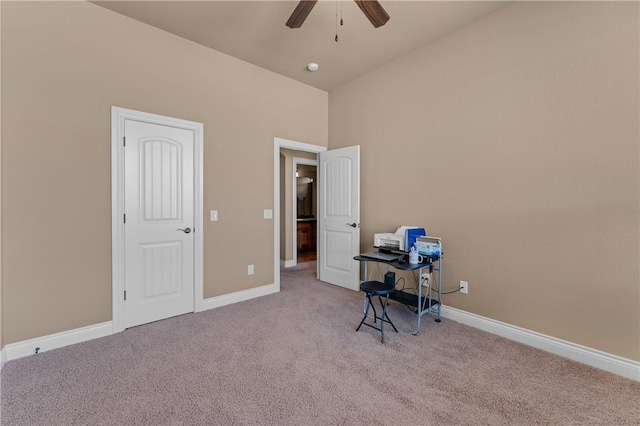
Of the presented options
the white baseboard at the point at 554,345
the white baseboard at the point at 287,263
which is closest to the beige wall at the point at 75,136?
the white baseboard at the point at 287,263

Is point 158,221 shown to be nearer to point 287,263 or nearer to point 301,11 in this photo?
point 301,11

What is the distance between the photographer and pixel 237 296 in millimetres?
3484

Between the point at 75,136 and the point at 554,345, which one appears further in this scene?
the point at 75,136

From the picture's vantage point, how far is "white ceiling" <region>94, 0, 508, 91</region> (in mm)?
2521

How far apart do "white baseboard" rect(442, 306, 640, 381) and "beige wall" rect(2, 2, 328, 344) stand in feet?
9.16

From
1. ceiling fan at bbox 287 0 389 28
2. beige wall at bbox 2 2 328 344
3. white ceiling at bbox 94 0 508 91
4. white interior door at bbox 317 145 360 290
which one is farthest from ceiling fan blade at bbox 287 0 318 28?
white interior door at bbox 317 145 360 290

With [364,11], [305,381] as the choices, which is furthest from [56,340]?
[364,11]

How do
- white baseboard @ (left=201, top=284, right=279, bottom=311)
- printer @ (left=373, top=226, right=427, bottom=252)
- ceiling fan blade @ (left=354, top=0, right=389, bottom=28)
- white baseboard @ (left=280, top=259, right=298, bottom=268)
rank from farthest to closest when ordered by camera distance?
white baseboard @ (left=280, top=259, right=298, bottom=268) → white baseboard @ (left=201, top=284, right=279, bottom=311) → printer @ (left=373, top=226, right=427, bottom=252) → ceiling fan blade @ (left=354, top=0, right=389, bottom=28)

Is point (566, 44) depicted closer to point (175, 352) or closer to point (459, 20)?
point (459, 20)

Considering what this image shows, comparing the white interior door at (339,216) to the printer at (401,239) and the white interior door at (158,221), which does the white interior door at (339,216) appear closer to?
the printer at (401,239)

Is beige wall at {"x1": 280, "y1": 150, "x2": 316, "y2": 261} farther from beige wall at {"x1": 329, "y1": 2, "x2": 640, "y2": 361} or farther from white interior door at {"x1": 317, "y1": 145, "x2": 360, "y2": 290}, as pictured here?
beige wall at {"x1": 329, "y1": 2, "x2": 640, "y2": 361}

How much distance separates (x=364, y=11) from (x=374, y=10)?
0.24 feet

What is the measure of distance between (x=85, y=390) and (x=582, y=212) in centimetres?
382

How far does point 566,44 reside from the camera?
7.30 ft
